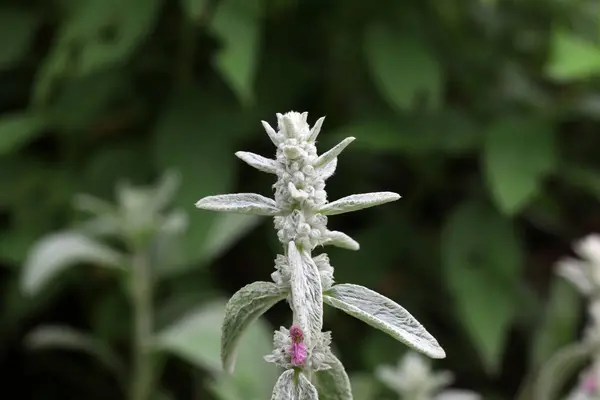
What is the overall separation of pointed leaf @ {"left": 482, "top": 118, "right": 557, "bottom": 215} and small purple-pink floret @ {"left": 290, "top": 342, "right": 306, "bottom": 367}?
88 centimetres

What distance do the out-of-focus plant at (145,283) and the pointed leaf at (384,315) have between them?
505 mm

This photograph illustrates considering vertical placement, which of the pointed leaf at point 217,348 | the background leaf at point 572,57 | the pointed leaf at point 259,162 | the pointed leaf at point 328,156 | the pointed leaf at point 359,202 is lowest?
the pointed leaf at point 359,202

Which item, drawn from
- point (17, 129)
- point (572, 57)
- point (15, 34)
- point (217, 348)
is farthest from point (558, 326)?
point (15, 34)

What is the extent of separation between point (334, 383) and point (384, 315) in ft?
0.24

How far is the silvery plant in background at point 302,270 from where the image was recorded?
43 cm

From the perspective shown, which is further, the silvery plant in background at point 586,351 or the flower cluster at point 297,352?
the silvery plant in background at point 586,351

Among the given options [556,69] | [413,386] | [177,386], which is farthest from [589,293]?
[177,386]

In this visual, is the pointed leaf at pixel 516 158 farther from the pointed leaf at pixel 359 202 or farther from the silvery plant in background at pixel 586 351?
the pointed leaf at pixel 359 202

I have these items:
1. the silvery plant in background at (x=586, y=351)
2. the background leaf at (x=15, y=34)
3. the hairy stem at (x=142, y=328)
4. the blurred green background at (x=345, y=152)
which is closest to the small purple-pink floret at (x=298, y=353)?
the silvery plant in background at (x=586, y=351)

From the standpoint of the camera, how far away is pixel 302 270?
1.39 ft

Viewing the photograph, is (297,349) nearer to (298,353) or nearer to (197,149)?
(298,353)

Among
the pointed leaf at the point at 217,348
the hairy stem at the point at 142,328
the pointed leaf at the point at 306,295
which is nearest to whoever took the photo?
the pointed leaf at the point at 306,295

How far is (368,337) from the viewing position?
4.57 feet

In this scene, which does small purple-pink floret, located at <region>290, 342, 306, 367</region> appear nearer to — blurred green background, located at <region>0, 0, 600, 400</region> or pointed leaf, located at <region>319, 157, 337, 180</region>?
pointed leaf, located at <region>319, 157, 337, 180</region>
